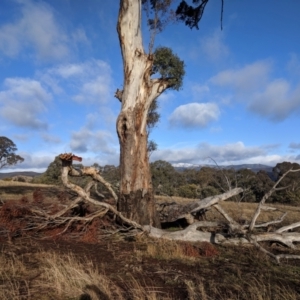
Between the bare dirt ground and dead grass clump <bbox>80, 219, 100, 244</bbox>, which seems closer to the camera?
the bare dirt ground

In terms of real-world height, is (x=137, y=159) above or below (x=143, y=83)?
below

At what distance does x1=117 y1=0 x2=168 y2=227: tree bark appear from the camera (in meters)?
8.28

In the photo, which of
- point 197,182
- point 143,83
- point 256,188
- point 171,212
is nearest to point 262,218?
point 171,212

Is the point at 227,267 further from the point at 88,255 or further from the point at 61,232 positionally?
the point at 61,232

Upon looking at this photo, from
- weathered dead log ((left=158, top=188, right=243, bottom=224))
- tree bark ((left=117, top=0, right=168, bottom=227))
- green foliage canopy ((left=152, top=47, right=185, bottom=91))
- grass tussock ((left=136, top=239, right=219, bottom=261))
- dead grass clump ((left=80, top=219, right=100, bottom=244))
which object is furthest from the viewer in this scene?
green foliage canopy ((left=152, top=47, right=185, bottom=91))

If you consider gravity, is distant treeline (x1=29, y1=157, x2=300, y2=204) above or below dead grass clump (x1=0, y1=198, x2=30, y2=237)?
above

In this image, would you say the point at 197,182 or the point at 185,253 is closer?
the point at 185,253

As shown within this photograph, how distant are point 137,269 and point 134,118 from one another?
4.18 m

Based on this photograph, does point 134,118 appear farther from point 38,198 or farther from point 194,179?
point 194,179

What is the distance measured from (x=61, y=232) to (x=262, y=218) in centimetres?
659

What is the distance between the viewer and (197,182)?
94.7ft

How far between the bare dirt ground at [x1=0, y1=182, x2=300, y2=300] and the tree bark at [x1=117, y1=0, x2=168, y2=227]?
0.83 m

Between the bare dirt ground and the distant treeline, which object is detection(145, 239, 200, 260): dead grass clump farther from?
the distant treeline

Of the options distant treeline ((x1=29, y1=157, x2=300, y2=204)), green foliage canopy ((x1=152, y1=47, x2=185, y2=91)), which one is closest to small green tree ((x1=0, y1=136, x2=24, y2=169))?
distant treeline ((x1=29, y1=157, x2=300, y2=204))
